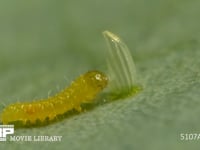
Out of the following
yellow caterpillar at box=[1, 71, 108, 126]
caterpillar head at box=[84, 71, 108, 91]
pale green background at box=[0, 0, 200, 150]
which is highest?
pale green background at box=[0, 0, 200, 150]

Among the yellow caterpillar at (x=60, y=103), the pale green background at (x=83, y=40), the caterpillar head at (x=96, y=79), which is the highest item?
the pale green background at (x=83, y=40)

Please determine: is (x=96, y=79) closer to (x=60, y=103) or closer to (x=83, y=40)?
(x=60, y=103)

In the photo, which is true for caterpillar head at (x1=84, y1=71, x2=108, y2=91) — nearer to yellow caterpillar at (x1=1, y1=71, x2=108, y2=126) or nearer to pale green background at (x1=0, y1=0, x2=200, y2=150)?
yellow caterpillar at (x1=1, y1=71, x2=108, y2=126)

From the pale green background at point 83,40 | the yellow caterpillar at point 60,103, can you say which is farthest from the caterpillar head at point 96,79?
the pale green background at point 83,40

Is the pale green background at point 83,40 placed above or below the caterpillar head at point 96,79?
above

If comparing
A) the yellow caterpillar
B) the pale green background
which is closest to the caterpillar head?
the yellow caterpillar

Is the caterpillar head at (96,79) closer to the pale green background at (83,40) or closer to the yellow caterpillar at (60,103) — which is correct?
the yellow caterpillar at (60,103)

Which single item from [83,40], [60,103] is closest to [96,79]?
[60,103]

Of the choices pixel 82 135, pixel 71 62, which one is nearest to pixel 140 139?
pixel 82 135

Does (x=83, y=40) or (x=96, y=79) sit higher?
(x=83, y=40)
